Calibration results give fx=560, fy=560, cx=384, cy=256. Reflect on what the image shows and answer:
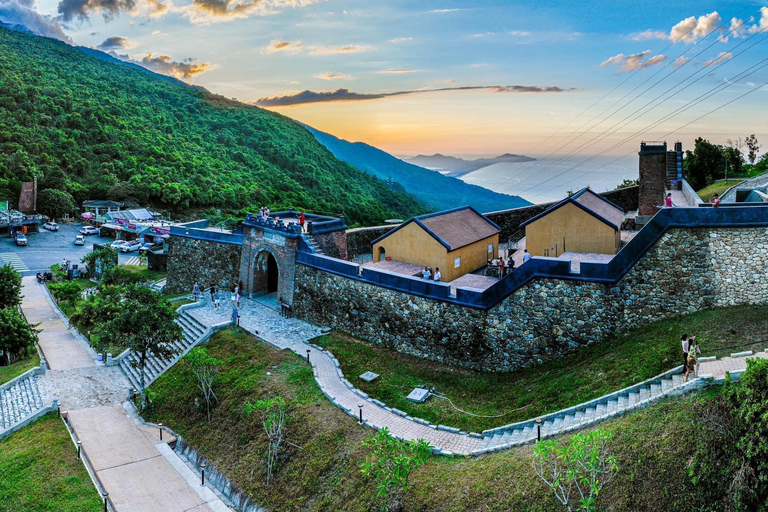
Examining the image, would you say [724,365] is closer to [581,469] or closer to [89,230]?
[581,469]

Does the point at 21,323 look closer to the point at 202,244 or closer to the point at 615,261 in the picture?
the point at 202,244

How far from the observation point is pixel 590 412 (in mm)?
10727

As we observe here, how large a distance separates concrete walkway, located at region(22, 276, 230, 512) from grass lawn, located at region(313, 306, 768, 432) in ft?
15.6

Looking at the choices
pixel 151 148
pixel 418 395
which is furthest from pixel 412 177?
pixel 418 395

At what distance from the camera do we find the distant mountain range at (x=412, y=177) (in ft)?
275

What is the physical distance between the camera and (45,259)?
40.3 metres

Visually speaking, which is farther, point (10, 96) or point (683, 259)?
point (10, 96)

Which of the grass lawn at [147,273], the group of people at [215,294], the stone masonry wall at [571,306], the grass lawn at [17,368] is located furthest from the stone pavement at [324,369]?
the grass lawn at [147,273]

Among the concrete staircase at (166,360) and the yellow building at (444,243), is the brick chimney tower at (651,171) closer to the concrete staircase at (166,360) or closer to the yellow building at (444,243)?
the yellow building at (444,243)

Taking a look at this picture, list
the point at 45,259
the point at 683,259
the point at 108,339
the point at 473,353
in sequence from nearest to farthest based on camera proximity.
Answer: the point at 683,259 → the point at 473,353 → the point at 108,339 → the point at 45,259

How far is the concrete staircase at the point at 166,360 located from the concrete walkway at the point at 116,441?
1.12 ft

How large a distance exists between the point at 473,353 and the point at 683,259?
5361mm

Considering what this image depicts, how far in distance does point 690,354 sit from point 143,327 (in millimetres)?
13874

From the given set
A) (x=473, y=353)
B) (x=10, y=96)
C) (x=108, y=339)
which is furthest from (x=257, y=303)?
(x=10, y=96)
